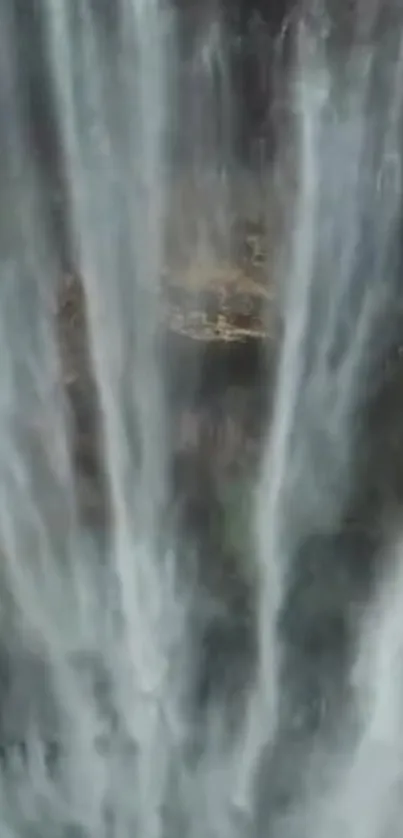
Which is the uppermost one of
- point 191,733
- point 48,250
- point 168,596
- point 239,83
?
point 239,83

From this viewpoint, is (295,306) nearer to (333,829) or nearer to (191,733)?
(191,733)

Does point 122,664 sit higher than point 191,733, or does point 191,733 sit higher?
point 122,664

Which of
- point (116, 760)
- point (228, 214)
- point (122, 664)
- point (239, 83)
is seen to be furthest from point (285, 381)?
point (116, 760)

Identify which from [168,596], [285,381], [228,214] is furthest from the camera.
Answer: [168,596]

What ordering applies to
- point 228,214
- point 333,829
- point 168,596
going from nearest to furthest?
point 228,214
point 168,596
point 333,829

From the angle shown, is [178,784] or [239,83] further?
[178,784]

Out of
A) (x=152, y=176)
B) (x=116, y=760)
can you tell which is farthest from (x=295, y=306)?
(x=116, y=760)
